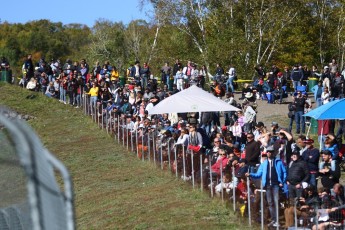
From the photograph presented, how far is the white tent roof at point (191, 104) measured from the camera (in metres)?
25.9

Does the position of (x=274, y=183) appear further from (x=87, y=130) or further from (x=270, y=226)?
(x=87, y=130)

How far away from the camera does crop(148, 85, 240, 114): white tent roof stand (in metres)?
25.9

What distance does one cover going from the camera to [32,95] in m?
46.0

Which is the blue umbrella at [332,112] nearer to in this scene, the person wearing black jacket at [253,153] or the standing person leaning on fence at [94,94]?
the person wearing black jacket at [253,153]

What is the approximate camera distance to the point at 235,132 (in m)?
26.4

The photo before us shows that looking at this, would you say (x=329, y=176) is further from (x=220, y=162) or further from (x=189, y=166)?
(x=189, y=166)

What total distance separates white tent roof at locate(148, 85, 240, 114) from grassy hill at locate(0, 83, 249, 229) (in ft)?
5.94

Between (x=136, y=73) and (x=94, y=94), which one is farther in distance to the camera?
(x=136, y=73)

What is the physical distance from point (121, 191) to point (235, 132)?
4559 mm

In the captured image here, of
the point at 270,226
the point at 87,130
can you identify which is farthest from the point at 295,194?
the point at 87,130

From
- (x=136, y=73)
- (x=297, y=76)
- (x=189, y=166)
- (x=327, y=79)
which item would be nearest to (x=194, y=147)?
(x=189, y=166)

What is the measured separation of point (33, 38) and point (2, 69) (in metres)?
69.9

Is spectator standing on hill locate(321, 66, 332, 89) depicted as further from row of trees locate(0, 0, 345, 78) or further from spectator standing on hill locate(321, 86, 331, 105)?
row of trees locate(0, 0, 345, 78)

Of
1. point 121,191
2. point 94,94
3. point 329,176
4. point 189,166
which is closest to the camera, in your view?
point 329,176
